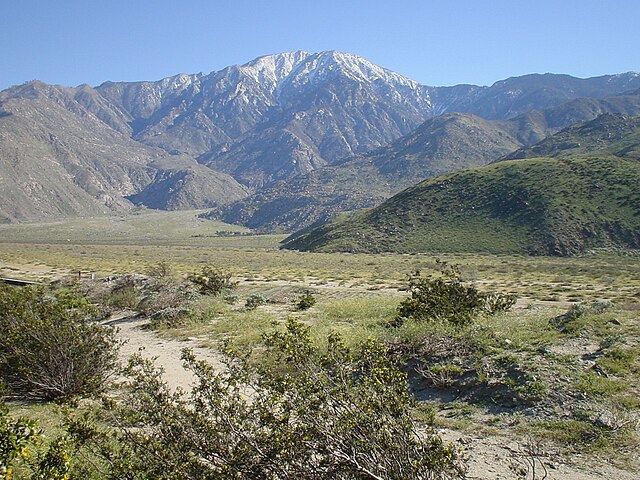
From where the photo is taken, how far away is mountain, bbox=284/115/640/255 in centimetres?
7500

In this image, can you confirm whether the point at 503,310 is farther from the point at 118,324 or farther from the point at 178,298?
the point at 118,324

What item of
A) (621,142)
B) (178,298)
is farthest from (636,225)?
(178,298)

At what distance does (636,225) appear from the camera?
72562mm

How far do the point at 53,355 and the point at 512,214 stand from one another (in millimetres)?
86245

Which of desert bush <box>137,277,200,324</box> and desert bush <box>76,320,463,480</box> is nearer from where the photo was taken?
desert bush <box>76,320,463,480</box>

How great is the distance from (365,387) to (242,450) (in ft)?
4.70

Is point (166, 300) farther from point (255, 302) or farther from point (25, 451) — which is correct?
point (25, 451)

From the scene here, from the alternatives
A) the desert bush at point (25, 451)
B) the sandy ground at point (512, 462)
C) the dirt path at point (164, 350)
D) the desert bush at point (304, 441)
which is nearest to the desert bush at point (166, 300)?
the dirt path at point (164, 350)

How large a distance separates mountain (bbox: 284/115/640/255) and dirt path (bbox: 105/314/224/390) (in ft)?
221

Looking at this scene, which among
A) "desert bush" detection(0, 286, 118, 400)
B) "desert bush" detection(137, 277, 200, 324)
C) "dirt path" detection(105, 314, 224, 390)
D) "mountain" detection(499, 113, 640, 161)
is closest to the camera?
"desert bush" detection(0, 286, 118, 400)

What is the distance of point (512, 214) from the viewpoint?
85000mm

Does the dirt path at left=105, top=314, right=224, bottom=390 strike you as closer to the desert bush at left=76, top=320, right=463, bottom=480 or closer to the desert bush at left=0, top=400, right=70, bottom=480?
the desert bush at left=76, top=320, right=463, bottom=480

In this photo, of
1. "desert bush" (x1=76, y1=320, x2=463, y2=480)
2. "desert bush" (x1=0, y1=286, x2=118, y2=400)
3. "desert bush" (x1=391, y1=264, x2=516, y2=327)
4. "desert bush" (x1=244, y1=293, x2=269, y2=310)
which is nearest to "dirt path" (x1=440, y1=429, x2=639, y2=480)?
"desert bush" (x1=76, y1=320, x2=463, y2=480)

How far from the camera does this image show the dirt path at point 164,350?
11086 millimetres
